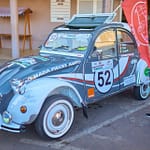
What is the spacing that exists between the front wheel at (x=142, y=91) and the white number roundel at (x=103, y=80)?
112 cm

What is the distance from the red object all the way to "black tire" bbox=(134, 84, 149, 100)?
0.65 m

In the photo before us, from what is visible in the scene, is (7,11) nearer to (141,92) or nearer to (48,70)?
(141,92)

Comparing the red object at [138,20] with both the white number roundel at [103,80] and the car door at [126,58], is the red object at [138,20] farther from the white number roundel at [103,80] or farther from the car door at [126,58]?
the white number roundel at [103,80]

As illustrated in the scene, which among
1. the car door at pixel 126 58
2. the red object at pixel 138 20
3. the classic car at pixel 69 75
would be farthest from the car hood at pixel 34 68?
the red object at pixel 138 20

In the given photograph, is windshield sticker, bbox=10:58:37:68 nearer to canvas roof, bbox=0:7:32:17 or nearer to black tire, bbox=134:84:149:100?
black tire, bbox=134:84:149:100

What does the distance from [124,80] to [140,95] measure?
81cm

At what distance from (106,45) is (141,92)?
1567mm

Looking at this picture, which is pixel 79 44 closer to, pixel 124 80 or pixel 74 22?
pixel 74 22

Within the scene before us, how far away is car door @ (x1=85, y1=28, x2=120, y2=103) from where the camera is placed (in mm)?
4938

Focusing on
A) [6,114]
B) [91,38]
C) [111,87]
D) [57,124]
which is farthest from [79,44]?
[6,114]

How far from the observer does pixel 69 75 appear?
462cm

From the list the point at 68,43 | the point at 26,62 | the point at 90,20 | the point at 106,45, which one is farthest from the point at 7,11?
the point at 26,62

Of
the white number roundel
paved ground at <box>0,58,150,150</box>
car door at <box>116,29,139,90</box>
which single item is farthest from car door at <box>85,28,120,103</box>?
paved ground at <box>0,58,150,150</box>

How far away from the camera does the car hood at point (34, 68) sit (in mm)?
4285
